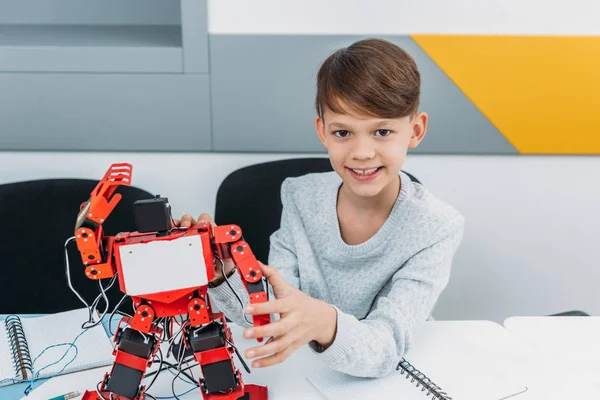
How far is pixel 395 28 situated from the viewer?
1.65m

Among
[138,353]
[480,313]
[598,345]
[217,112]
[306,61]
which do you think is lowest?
[480,313]

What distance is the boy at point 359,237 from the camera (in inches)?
37.0

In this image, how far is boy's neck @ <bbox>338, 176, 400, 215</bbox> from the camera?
123 centimetres

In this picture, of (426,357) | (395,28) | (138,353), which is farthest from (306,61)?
(138,353)

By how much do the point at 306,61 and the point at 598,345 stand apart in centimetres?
97

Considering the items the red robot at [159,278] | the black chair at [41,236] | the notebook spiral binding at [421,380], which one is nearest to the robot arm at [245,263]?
the red robot at [159,278]

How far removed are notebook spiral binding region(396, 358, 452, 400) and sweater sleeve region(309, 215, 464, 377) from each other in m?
0.02

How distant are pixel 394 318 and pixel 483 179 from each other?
2.84 feet

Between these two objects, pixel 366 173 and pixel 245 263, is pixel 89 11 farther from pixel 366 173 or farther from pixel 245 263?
pixel 245 263

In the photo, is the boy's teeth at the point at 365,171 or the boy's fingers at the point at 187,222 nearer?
the boy's fingers at the point at 187,222

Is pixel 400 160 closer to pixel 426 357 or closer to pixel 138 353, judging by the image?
pixel 426 357

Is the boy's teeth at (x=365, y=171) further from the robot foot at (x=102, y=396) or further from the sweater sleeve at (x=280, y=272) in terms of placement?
the robot foot at (x=102, y=396)

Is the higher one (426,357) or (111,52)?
(111,52)

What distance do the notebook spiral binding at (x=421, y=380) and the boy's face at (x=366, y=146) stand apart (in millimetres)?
306
